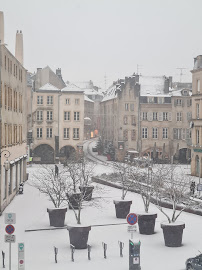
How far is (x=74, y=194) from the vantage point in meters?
28.3

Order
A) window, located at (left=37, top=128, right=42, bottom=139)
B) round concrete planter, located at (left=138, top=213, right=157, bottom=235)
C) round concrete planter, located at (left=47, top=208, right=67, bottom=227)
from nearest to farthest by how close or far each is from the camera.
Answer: round concrete planter, located at (left=138, top=213, right=157, bottom=235) < round concrete planter, located at (left=47, top=208, right=67, bottom=227) < window, located at (left=37, top=128, right=42, bottom=139)

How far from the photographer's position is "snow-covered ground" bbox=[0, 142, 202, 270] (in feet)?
60.6

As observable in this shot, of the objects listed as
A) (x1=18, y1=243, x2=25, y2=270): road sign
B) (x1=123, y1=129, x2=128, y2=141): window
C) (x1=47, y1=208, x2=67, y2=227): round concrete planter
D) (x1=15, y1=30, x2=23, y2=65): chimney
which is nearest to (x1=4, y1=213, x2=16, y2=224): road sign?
(x1=18, y1=243, x2=25, y2=270): road sign

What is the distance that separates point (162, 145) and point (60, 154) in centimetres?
1609

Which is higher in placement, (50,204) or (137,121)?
(137,121)

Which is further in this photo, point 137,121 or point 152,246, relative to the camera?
point 137,121

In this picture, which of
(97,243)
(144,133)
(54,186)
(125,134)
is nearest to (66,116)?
(125,134)

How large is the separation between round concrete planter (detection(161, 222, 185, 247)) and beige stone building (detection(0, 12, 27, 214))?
12.0 metres

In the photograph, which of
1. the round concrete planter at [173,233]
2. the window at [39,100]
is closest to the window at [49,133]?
the window at [39,100]

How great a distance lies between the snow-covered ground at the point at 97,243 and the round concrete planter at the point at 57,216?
1.85 feet

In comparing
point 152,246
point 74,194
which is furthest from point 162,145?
point 152,246

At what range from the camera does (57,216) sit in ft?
82.0

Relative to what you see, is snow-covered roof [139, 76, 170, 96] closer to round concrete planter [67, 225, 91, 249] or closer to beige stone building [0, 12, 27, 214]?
beige stone building [0, 12, 27, 214]

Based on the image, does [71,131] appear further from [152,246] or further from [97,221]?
[152,246]
